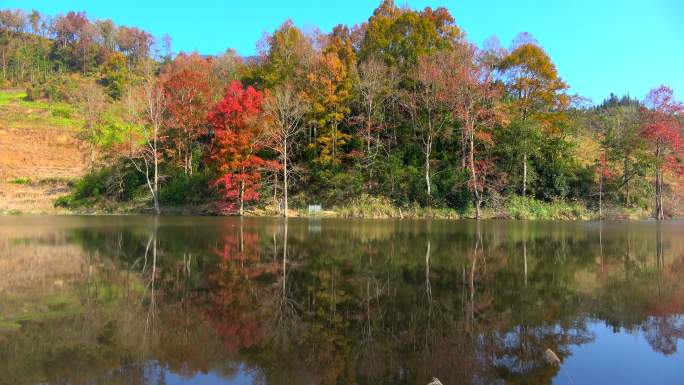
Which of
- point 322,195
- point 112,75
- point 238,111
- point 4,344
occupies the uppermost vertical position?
point 112,75

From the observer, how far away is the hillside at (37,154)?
43.5m

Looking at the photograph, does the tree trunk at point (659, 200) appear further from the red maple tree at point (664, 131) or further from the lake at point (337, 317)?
the lake at point (337, 317)

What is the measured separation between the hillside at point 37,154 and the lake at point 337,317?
32.4m

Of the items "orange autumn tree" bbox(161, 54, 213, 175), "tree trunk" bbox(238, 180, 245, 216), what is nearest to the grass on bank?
"orange autumn tree" bbox(161, 54, 213, 175)

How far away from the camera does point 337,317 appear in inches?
342

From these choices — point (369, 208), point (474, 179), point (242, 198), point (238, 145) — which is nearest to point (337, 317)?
point (369, 208)

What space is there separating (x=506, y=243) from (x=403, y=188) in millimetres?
19400

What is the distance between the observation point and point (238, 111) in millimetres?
38938

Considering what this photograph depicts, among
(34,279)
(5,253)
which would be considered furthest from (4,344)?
(5,253)

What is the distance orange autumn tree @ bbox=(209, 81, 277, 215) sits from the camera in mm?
38750

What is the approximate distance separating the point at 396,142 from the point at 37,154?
44.4 m

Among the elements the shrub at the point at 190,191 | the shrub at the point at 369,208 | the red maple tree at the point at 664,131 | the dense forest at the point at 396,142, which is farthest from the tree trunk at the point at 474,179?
the shrub at the point at 190,191

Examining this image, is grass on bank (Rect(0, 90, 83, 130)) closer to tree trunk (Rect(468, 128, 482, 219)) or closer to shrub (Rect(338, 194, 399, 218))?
shrub (Rect(338, 194, 399, 218))

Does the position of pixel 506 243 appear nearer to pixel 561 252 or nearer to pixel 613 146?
pixel 561 252
